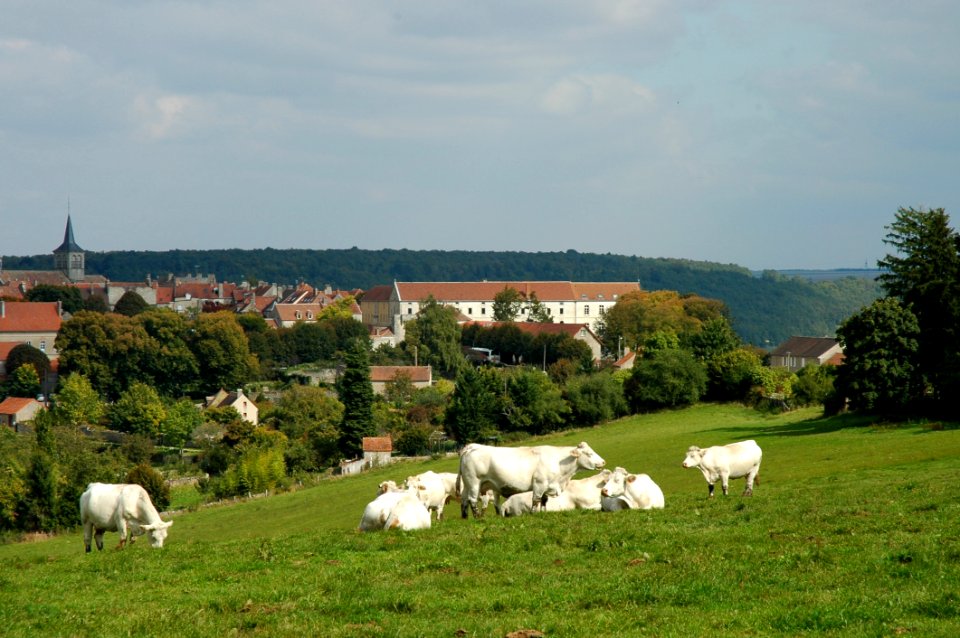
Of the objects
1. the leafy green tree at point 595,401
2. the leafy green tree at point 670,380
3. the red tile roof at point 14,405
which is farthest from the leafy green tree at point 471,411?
the red tile roof at point 14,405

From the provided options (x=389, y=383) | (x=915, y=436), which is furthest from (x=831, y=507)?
(x=389, y=383)

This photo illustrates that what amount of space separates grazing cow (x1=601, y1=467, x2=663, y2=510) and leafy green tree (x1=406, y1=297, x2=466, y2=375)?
10147 centimetres

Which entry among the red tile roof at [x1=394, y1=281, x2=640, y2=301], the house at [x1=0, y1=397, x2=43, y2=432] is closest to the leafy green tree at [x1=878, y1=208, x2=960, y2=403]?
the house at [x1=0, y1=397, x2=43, y2=432]

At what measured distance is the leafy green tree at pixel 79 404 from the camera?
9194 cm

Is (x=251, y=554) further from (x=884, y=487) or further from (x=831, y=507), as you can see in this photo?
(x=884, y=487)

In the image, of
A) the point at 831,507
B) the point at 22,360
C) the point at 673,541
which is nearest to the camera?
the point at 673,541

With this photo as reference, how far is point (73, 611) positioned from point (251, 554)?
3.97 m

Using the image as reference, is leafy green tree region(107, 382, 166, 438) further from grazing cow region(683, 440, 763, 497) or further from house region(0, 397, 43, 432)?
grazing cow region(683, 440, 763, 497)

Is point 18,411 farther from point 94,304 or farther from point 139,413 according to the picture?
point 94,304

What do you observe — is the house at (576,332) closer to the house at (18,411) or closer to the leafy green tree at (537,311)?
the leafy green tree at (537,311)

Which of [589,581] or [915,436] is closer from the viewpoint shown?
[589,581]

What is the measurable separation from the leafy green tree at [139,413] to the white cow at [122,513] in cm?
6962

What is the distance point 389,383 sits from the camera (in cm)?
10400

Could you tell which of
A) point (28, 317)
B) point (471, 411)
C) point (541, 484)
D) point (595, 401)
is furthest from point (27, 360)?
point (541, 484)
